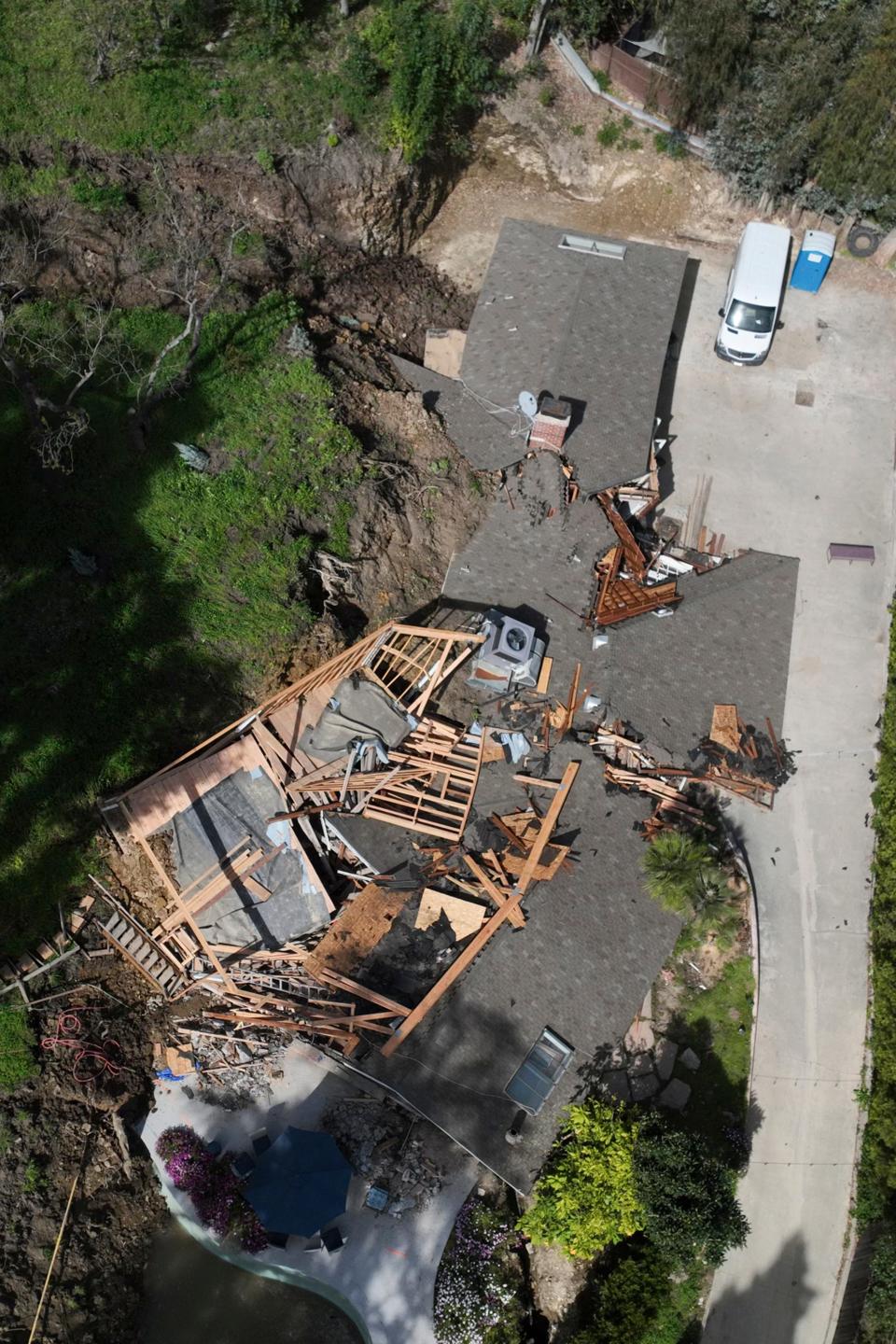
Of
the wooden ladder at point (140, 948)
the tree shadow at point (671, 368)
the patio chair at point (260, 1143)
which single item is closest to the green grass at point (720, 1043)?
the patio chair at point (260, 1143)

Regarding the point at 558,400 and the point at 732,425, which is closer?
the point at 558,400

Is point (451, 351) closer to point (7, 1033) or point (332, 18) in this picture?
point (332, 18)

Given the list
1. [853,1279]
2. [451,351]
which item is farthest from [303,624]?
[853,1279]

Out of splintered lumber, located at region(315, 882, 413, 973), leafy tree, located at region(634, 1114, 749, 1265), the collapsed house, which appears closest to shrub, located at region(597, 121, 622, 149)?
the collapsed house

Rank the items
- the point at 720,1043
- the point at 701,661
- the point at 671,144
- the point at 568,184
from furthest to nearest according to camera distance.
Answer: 1. the point at 568,184
2. the point at 671,144
3. the point at 701,661
4. the point at 720,1043

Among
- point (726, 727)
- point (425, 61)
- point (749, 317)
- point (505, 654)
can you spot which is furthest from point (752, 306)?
point (505, 654)

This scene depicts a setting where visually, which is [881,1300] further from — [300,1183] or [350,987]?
[350,987]

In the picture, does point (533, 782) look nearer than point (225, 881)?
No

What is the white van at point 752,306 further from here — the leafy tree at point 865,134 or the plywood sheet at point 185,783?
the plywood sheet at point 185,783
